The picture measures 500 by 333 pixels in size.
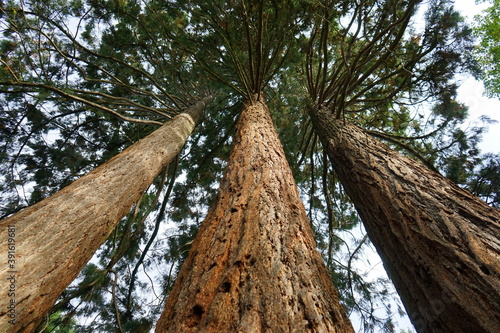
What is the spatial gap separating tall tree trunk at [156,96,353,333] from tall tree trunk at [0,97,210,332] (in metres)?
0.80

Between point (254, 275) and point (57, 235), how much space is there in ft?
4.16

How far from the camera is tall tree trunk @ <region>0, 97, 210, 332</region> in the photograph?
116cm

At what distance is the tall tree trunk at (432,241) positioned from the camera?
1252 millimetres

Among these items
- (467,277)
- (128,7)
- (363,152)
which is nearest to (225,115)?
(128,7)

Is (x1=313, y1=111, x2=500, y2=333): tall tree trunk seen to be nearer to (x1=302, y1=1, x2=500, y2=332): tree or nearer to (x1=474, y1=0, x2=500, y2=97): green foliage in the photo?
(x1=302, y1=1, x2=500, y2=332): tree

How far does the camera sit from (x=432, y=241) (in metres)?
1.55

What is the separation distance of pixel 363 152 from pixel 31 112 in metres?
4.33

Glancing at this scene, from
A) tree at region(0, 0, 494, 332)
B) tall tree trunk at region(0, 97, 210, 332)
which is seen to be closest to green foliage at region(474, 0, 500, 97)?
tree at region(0, 0, 494, 332)

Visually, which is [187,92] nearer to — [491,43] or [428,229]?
[428,229]

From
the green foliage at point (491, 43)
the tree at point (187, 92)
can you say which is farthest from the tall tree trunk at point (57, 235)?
the green foliage at point (491, 43)

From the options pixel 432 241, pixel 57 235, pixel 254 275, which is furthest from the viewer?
pixel 432 241

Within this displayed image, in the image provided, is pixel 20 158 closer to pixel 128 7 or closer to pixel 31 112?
pixel 31 112

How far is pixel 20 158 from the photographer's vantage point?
3615 millimetres

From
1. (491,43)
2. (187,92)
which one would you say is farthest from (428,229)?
(491,43)
